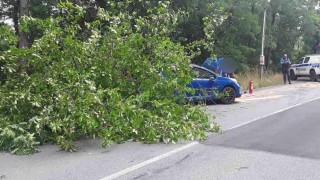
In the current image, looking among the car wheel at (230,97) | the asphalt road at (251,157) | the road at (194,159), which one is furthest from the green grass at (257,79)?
the road at (194,159)

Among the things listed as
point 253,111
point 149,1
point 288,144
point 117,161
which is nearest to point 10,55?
point 117,161

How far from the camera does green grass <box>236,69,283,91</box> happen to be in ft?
69.9

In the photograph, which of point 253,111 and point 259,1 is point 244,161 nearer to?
point 253,111

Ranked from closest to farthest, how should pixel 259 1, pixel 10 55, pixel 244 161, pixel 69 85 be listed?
pixel 244 161, pixel 69 85, pixel 10 55, pixel 259 1

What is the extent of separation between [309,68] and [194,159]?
2273 cm

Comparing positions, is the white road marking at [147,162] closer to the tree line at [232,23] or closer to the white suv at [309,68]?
the tree line at [232,23]

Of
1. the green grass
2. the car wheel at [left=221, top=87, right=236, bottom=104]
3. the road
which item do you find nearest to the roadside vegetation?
the road

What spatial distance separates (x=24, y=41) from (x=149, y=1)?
6.60m

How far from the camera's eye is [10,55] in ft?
25.8

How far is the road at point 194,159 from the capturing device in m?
5.61

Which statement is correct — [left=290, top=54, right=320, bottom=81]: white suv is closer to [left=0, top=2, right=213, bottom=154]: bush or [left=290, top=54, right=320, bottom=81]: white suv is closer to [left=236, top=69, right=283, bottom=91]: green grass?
[left=236, top=69, right=283, bottom=91]: green grass

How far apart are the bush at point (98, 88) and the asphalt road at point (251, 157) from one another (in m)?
0.81

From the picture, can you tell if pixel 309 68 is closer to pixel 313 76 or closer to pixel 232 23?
pixel 313 76

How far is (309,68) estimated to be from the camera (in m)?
26.9
